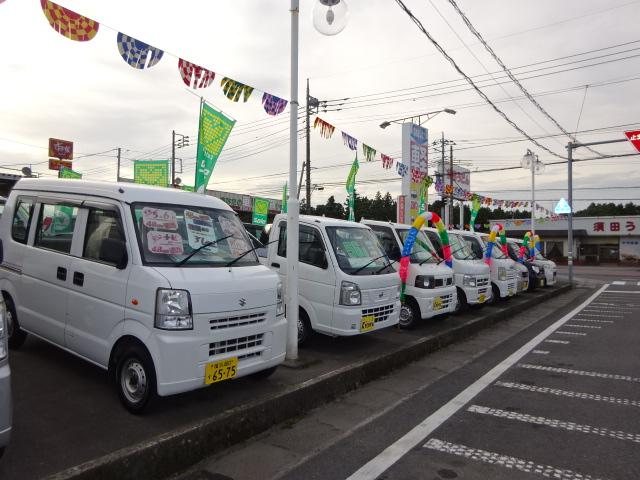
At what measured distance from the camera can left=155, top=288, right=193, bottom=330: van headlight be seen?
388 cm

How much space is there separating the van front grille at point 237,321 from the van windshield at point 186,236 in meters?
0.60

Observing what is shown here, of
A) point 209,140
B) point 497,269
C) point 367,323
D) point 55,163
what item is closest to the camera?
point 367,323

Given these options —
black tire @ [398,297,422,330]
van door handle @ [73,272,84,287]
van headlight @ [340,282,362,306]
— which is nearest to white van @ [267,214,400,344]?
van headlight @ [340,282,362,306]

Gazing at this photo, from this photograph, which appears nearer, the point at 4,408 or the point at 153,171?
the point at 4,408

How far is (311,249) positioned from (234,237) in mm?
2055

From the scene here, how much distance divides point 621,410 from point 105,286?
546 centimetres

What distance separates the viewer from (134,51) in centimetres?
730

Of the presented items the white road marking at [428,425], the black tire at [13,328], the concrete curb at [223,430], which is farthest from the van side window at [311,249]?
the black tire at [13,328]

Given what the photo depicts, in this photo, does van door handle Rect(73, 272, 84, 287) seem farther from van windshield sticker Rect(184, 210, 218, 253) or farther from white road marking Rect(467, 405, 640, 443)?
white road marking Rect(467, 405, 640, 443)

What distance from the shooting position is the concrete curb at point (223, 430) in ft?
10.1

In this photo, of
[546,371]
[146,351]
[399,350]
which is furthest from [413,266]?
[146,351]

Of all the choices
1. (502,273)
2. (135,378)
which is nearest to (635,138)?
(502,273)

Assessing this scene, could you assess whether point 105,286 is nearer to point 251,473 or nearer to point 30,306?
point 30,306

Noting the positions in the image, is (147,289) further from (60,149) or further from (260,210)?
(60,149)
